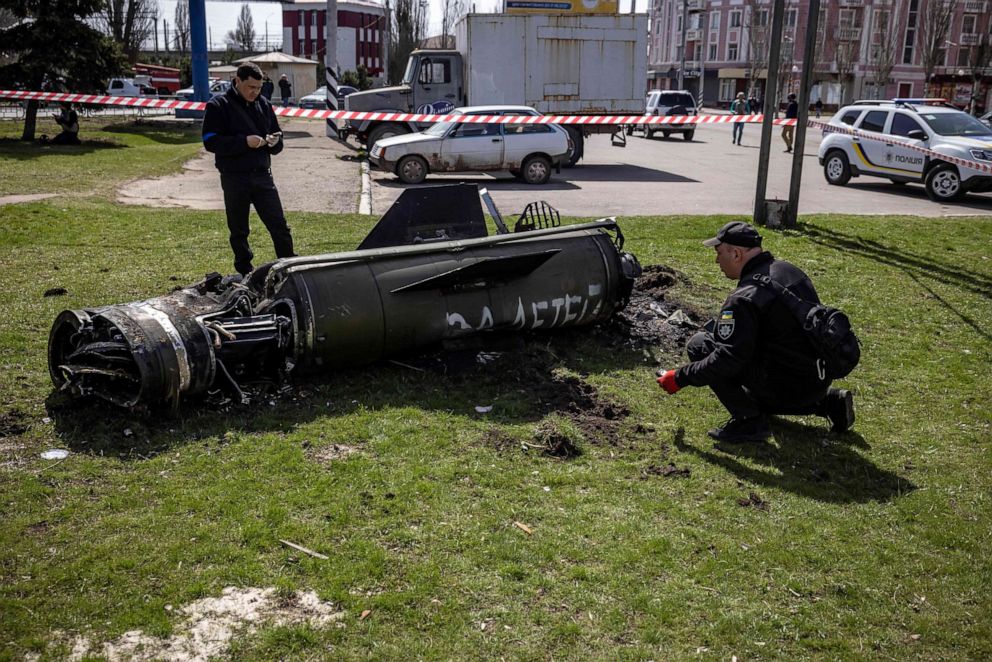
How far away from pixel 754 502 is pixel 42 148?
20.5 meters

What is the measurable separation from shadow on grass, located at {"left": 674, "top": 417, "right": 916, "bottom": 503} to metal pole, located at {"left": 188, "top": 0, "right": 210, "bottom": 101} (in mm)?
22288

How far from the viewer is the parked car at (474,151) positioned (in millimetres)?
16078

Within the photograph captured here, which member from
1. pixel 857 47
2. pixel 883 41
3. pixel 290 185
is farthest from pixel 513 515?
pixel 883 41

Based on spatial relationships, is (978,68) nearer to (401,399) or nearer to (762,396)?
(762,396)

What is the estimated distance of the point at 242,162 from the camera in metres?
6.85

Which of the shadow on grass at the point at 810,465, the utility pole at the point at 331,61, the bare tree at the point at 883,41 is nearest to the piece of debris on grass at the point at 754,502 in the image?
the shadow on grass at the point at 810,465

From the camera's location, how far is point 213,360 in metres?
4.74

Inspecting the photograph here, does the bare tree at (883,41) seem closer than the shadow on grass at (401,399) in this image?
No

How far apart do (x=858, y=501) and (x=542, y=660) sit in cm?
211

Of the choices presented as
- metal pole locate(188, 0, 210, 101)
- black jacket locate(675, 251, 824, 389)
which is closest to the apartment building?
metal pole locate(188, 0, 210, 101)

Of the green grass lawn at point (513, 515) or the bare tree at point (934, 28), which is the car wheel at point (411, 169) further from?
the bare tree at point (934, 28)

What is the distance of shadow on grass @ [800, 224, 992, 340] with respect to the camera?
8.34 metres

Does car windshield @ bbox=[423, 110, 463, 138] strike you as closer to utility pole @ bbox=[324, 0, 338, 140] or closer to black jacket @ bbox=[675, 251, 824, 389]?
utility pole @ bbox=[324, 0, 338, 140]

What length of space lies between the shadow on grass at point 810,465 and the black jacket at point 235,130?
4218 mm
